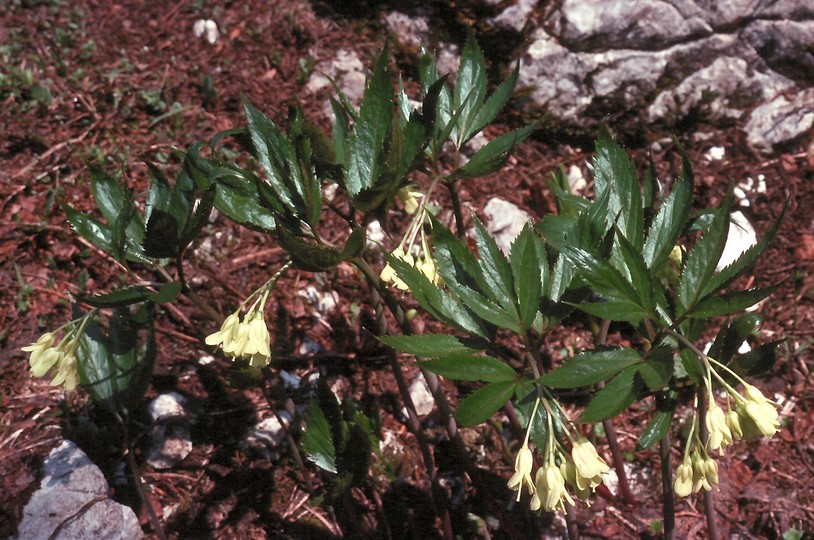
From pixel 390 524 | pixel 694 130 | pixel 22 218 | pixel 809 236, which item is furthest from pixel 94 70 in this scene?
pixel 809 236

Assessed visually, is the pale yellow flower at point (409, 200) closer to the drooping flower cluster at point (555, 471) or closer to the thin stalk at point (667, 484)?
the drooping flower cluster at point (555, 471)

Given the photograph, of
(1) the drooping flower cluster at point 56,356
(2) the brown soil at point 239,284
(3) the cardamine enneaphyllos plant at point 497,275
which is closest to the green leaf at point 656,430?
(3) the cardamine enneaphyllos plant at point 497,275

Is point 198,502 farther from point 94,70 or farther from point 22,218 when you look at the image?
point 94,70

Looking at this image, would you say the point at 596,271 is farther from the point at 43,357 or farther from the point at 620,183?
the point at 43,357

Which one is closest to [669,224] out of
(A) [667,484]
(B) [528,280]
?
(B) [528,280]

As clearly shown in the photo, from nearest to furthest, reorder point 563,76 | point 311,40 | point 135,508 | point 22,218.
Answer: point 135,508, point 22,218, point 563,76, point 311,40
